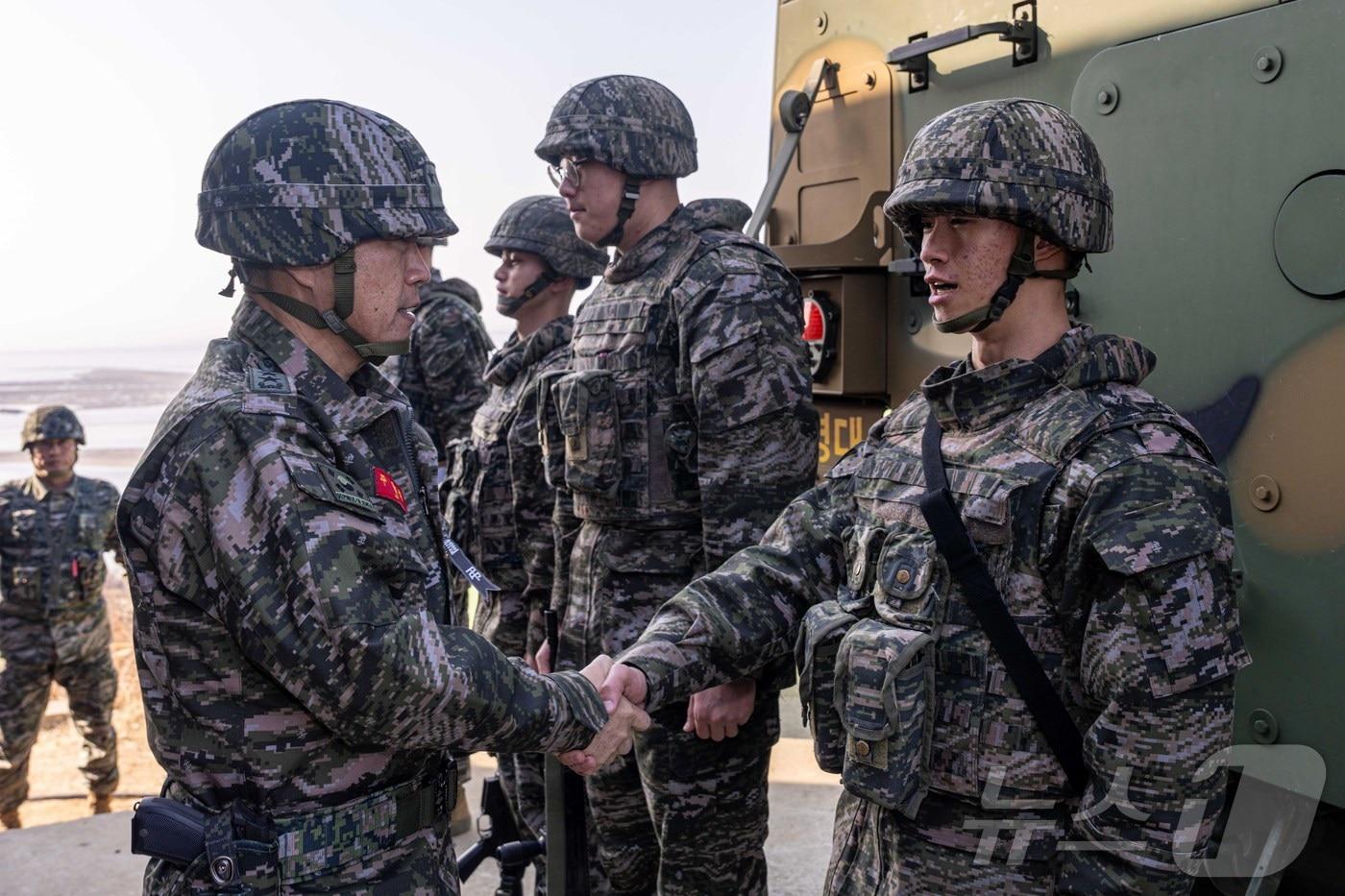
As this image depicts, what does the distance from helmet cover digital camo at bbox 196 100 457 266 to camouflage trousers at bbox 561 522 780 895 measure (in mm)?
1438

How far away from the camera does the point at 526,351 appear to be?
4.74m

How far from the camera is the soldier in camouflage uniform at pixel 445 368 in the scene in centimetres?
559

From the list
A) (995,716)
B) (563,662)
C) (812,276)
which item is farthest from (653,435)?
(995,716)

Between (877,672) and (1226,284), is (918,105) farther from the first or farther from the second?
(877,672)

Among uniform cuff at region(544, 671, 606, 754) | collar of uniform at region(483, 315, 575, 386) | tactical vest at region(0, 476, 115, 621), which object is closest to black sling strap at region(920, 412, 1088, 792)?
uniform cuff at region(544, 671, 606, 754)

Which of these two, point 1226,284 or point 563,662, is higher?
point 1226,284

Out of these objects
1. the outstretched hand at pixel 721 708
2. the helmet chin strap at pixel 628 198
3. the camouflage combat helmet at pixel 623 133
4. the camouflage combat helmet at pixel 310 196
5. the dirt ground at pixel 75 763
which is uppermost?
the camouflage combat helmet at pixel 623 133

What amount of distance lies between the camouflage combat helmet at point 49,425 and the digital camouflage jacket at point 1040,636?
6347 mm

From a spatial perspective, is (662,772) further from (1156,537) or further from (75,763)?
(75,763)

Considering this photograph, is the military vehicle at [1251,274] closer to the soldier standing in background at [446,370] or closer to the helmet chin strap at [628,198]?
the helmet chin strap at [628,198]

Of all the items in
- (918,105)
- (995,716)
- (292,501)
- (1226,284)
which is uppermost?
(918,105)

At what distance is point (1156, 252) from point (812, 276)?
1.38 meters

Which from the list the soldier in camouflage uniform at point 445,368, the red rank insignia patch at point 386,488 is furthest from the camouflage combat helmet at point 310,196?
the soldier in camouflage uniform at point 445,368

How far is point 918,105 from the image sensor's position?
12.9 feet
